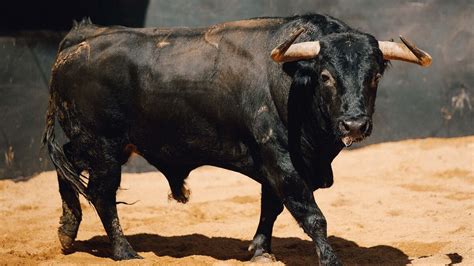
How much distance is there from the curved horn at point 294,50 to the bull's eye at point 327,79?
14 cm

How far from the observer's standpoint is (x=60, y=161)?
258 inches

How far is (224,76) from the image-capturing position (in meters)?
5.93

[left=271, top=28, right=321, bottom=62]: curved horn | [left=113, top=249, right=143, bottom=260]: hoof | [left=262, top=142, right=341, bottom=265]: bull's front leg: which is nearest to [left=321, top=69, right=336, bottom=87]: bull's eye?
[left=271, top=28, right=321, bottom=62]: curved horn

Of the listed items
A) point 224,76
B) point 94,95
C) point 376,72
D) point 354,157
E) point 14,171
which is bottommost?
point 14,171

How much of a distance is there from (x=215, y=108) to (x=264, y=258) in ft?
3.64

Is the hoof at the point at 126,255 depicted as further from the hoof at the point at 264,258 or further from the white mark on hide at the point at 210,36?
the white mark on hide at the point at 210,36

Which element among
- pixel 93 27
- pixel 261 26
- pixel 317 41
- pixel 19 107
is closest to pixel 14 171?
pixel 19 107

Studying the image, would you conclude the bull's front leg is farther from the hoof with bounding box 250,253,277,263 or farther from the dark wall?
the dark wall

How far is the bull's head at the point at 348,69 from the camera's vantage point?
16.7 feet

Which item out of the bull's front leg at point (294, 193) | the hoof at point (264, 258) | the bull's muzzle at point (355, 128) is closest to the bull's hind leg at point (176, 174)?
the hoof at point (264, 258)

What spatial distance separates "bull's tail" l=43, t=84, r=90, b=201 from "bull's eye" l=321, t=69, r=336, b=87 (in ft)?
6.98

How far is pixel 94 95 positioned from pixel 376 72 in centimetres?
210

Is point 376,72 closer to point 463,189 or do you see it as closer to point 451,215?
point 451,215

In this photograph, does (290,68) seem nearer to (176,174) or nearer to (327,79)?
(327,79)
